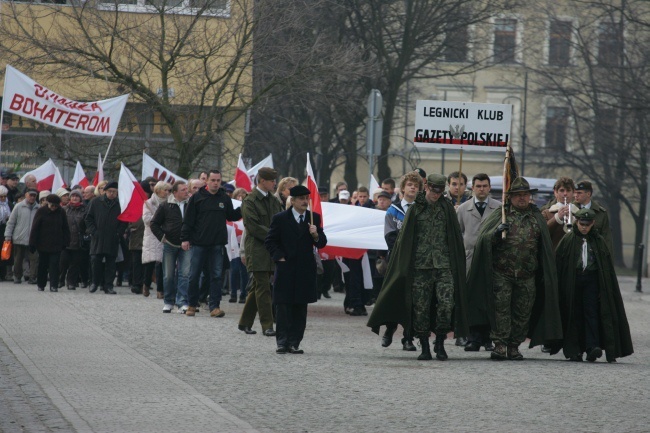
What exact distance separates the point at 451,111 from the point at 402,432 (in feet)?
28.9

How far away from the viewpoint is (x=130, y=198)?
2198 centimetres

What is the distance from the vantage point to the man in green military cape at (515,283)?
13.1 metres

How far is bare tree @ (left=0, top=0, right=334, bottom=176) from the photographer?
82.0ft

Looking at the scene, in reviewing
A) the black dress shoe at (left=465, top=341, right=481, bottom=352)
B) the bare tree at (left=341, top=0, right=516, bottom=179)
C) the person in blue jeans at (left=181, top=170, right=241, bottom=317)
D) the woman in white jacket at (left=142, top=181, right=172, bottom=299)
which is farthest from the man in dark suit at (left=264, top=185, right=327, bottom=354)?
the bare tree at (left=341, top=0, right=516, bottom=179)

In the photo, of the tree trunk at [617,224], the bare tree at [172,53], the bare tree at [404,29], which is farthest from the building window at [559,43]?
the bare tree at [172,53]

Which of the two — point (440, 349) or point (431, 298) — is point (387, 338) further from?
point (431, 298)

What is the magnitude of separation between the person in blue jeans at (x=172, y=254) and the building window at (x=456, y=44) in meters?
20.0

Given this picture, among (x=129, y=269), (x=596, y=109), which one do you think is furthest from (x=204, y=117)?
(x=596, y=109)

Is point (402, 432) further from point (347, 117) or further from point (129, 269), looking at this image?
point (347, 117)

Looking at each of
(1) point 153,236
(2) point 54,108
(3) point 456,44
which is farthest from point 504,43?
(2) point 54,108

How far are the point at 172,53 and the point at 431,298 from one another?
13360 mm

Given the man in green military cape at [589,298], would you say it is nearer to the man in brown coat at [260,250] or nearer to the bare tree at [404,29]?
the man in brown coat at [260,250]

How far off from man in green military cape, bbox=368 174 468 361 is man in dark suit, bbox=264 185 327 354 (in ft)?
2.78

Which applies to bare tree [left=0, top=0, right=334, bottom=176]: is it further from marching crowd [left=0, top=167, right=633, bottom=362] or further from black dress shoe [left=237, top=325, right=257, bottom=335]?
black dress shoe [left=237, top=325, right=257, bottom=335]
